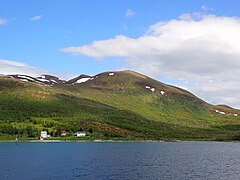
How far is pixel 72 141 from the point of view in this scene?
191 meters

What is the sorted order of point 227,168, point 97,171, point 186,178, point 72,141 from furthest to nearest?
point 72,141
point 227,168
point 97,171
point 186,178

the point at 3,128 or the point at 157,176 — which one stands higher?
the point at 3,128

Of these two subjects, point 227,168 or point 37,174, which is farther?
point 227,168

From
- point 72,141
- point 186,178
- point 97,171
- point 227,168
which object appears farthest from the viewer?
point 72,141

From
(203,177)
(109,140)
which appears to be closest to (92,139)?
(109,140)

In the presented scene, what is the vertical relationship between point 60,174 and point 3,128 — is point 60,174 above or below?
below

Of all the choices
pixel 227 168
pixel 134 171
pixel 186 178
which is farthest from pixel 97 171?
pixel 227 168

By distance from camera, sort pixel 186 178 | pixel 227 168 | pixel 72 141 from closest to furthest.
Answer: pixel 186 178 → pixel 227 168 → pixel 72 141

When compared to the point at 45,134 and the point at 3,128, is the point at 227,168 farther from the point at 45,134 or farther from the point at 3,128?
the point at 3,128

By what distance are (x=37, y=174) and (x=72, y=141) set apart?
121 meters

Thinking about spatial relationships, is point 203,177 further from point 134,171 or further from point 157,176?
point 134,171

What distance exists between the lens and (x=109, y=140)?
198 metres

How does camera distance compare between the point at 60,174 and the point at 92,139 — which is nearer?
the point at 60,174

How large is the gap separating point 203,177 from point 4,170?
123ft
